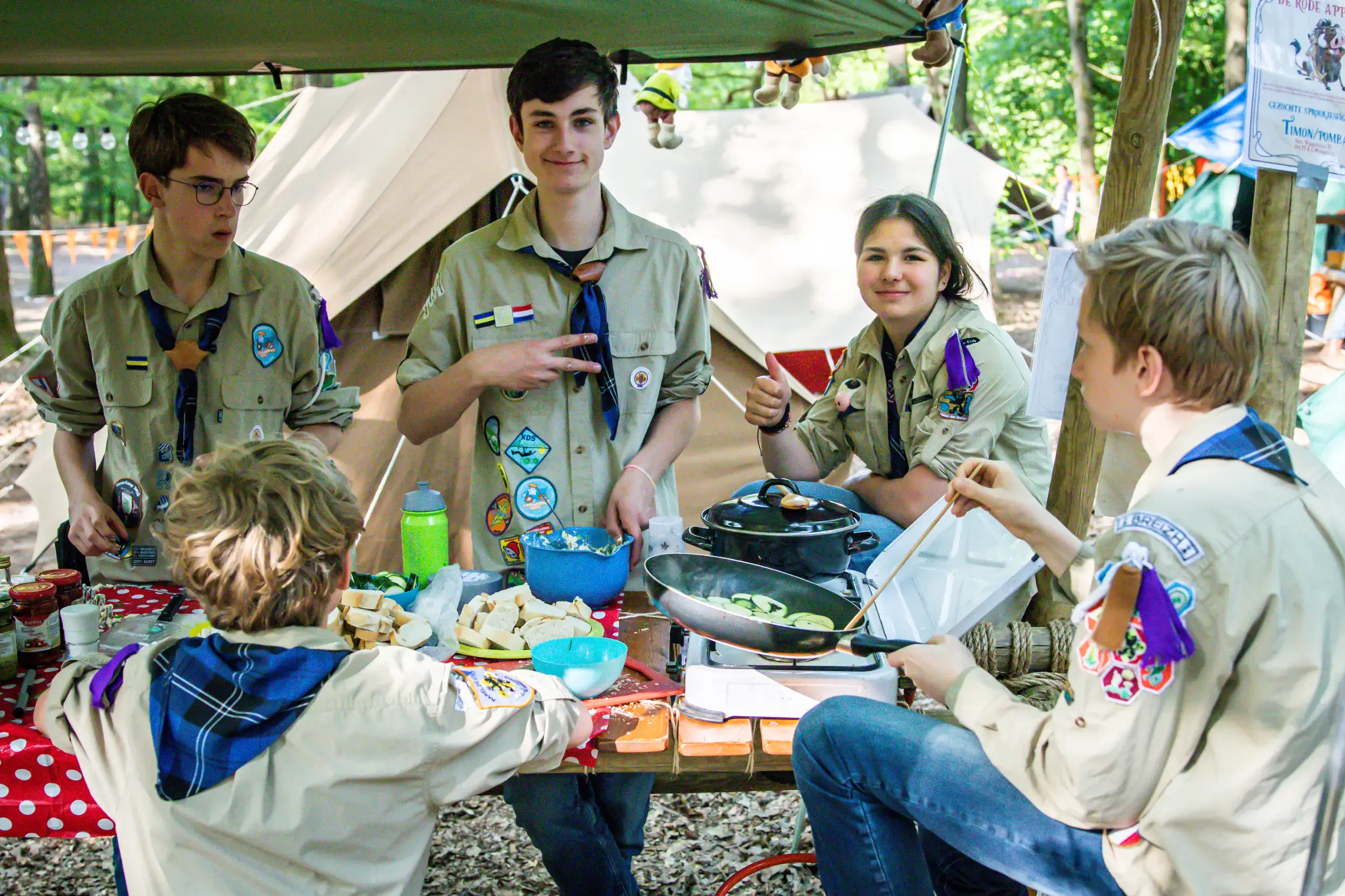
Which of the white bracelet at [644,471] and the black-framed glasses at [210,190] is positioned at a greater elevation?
the black-framed glasses at [210,190]

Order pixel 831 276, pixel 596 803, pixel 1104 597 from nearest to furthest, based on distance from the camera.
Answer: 1. pixel 1104 597
2. pixel 596 803
3. pixel 831 276

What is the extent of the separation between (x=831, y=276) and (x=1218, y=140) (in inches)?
152

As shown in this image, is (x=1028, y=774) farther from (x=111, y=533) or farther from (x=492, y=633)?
(x=111, y=533)

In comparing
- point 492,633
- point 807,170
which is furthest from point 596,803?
point 807,170

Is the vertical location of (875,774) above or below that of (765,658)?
below

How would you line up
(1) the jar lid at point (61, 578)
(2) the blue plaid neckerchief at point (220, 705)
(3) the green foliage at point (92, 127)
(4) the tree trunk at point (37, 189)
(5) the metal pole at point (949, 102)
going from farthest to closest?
1. (3) the green foliage at point (92, 127)
2. (4) the tree trunk at point (37, 189)
3. (5) the metal pole at point (949, 102)
4. (1) the jar lid at point (61, 578)
5. (2) the blue plaid neckerchief at point (220, 705)

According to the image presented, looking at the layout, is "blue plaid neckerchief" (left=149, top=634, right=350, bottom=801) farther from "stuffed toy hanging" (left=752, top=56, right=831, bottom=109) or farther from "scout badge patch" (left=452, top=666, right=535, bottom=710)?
"stuffed toy hanging" (left=752, top=56, right=831, bottom=109)

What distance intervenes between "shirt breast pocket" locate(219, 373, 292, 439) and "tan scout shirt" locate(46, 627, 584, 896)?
1381 millimetres

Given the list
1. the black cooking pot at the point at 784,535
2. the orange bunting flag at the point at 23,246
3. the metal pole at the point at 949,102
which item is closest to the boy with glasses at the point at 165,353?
the black cooking pot at the point at 784,535

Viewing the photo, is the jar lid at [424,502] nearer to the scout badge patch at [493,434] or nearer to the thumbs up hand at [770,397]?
the scout badge patch at [493,434]

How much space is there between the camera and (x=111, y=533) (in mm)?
2729

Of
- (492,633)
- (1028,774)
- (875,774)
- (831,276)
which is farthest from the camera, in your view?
(831,276)

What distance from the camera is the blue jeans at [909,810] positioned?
1.80 meters

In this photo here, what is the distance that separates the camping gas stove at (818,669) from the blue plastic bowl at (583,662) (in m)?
0.14
